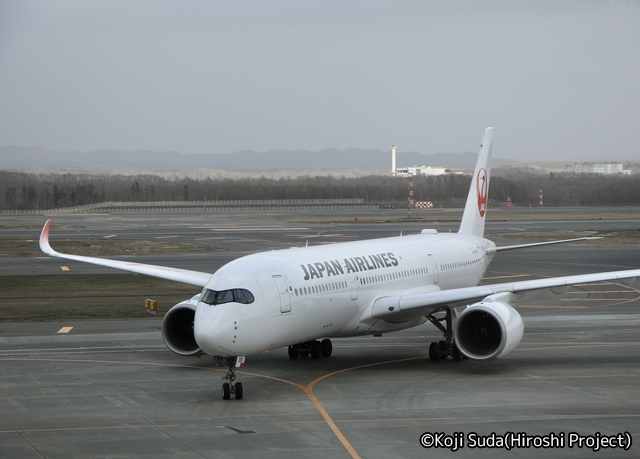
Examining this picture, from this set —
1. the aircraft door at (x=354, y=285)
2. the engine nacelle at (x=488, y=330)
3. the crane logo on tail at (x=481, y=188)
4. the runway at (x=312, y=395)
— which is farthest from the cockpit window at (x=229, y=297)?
the crane logo on tail at (x=481, y=188)

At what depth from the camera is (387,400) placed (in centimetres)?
2339

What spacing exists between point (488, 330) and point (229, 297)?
918 cm

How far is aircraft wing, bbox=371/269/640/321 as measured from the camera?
28250 millimetres

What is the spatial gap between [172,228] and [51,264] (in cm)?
4016

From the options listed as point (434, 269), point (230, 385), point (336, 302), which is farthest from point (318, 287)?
point (434, 269)

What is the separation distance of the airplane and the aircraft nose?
0.03 m

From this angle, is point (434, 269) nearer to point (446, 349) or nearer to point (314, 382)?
point (446, 349)

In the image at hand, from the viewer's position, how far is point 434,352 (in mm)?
29438

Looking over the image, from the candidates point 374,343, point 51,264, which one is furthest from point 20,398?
point 51,264

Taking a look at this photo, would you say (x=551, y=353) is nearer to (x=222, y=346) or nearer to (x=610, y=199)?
(x=222, y=346)

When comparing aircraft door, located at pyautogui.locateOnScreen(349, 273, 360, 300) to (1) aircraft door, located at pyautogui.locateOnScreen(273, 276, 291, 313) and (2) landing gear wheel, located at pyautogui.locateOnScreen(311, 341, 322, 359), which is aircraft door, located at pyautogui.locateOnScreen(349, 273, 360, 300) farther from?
(1) aircraft door, located at pyautogui.locateOnScreen(273, 276, 291, 313)

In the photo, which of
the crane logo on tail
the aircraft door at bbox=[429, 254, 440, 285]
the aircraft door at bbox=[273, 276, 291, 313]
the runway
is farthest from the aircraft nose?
the crane logo on tail

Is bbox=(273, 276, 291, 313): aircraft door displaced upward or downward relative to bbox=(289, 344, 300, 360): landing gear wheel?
upward

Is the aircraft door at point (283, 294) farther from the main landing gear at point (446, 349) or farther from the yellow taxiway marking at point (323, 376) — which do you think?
the main landing gear at point (446, 349)
